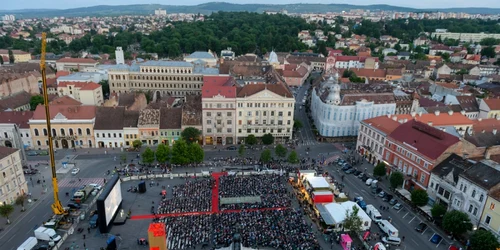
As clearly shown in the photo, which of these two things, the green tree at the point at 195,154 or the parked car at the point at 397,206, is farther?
the green tree at the point at 195,154

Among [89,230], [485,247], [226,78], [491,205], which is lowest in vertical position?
[89,230]

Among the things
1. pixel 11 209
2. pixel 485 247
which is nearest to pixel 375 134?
pixel 485 247

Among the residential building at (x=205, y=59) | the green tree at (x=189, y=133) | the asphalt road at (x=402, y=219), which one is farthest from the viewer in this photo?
the residential building at (x=205, y=59)

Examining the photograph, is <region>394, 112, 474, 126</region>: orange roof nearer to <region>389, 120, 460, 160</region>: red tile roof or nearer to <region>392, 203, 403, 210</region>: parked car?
<region>389, 120, 460, 160</region>: red tile roof

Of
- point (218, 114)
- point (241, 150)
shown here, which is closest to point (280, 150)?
point (241, 150)

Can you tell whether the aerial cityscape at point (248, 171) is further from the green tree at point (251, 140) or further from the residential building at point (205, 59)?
the residential building at point (205, 59)

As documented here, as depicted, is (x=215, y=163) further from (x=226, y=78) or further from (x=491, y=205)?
(x=491, y=205)

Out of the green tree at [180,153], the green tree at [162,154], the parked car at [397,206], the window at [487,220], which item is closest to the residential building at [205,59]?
the green tree at [180,153]
